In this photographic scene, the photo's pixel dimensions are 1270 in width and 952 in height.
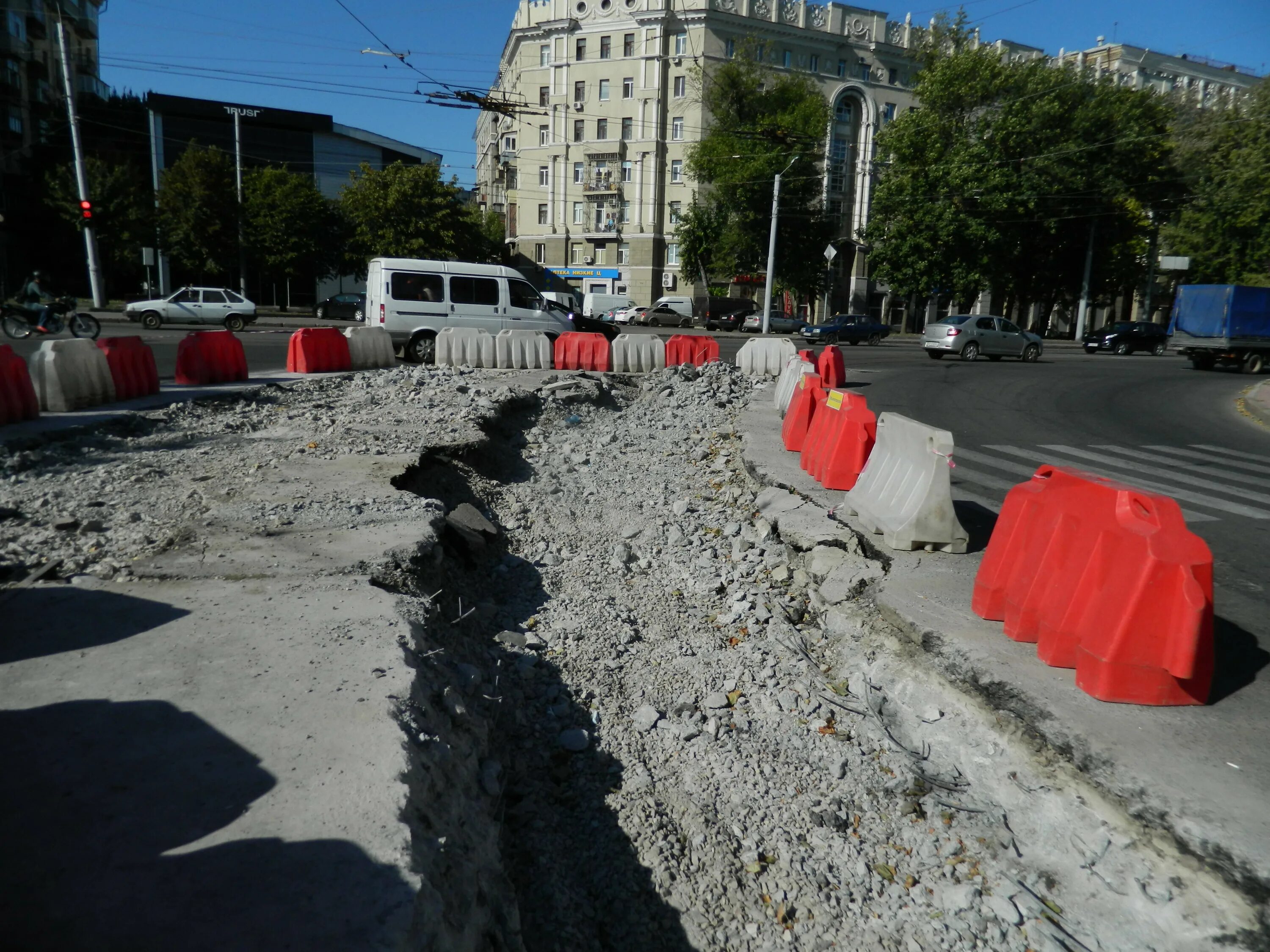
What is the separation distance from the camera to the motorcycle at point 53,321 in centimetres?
1947

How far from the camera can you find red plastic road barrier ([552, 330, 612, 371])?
16859mm

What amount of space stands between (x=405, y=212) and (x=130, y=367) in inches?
1358

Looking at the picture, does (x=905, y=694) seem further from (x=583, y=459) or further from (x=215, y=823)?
(x=583, y=459)

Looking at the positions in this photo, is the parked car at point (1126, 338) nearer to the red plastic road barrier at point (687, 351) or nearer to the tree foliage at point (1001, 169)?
the tree foliage at point (1001, 169)

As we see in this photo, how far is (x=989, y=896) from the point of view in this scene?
2.96 m

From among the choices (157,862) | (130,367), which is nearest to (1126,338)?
(130,367)

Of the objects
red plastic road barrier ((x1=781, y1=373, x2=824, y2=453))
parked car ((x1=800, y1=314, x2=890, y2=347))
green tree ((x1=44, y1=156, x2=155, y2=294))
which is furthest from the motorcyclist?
parked car ((x1=800, y1=314, x2=890, y2=347))

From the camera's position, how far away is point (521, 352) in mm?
16500

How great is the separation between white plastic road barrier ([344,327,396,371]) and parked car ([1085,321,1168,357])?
3235 cm

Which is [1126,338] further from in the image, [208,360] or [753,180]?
[208,360]

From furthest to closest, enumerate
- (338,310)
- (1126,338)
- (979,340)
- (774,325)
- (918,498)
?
(774,325)
(338,310)
(1126,338)
(979,340)
(918,498)

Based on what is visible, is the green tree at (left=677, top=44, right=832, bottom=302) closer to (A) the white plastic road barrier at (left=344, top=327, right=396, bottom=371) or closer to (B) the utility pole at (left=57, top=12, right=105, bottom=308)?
(B) the utility pole at (left=57, top=12, right=105, bottom=308)

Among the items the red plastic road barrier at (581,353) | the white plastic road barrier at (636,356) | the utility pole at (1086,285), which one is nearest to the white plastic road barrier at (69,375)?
the red plastic road barrier at (581,353)

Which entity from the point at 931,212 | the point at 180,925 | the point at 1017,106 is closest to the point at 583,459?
the point at 180,925
